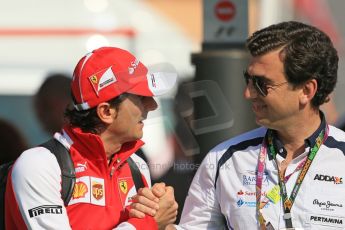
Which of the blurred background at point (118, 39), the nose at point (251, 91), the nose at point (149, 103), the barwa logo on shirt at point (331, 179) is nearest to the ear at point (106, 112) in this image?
the nose at point (149, 103)

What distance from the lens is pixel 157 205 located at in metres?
2.72

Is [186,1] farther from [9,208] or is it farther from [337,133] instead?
[9,208]

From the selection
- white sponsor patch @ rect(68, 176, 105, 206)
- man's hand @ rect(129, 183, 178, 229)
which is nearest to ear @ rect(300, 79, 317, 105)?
man's hand @ rect(129, 183, 178, 229)

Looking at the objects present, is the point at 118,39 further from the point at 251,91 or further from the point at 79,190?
the point at 79,190

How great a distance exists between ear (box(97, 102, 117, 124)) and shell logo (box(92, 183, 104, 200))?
0.78 ft

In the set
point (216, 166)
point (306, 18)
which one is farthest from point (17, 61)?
point (216, 166)

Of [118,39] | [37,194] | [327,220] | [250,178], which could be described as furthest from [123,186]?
[118,39]

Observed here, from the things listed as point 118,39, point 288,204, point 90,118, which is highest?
point 90,118

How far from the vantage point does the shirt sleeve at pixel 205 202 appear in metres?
3.00

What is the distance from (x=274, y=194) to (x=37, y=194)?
35.5 inches

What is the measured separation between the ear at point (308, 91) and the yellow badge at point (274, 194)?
35 cm

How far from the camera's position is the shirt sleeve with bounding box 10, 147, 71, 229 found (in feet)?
8.41

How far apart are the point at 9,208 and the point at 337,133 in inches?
50.9

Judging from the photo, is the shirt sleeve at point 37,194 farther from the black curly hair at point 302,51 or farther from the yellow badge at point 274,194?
the black curly hair at point 302,51
